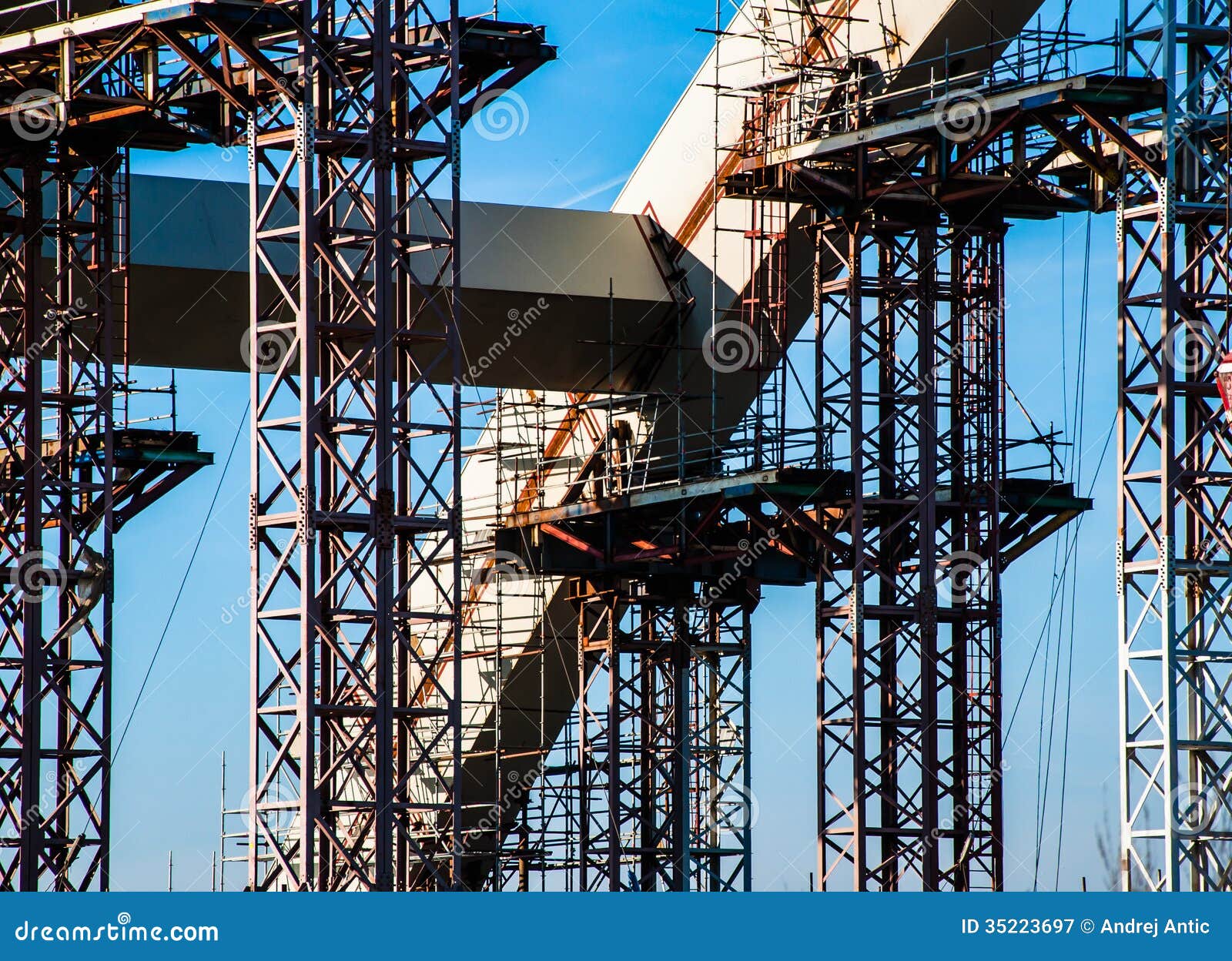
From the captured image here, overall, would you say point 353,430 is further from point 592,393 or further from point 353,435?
point 592,393

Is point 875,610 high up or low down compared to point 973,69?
down

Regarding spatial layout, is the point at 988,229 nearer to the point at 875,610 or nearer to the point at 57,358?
the point at 875,610

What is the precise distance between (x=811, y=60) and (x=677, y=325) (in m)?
6.40

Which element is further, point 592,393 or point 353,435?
point 592,393

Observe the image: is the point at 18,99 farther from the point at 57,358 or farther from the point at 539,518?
the point at 539,518

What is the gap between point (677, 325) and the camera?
43938 millimetres

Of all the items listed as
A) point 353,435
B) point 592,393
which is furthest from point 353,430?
point 592,393

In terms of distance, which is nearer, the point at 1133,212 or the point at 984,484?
the point at 1133,212
